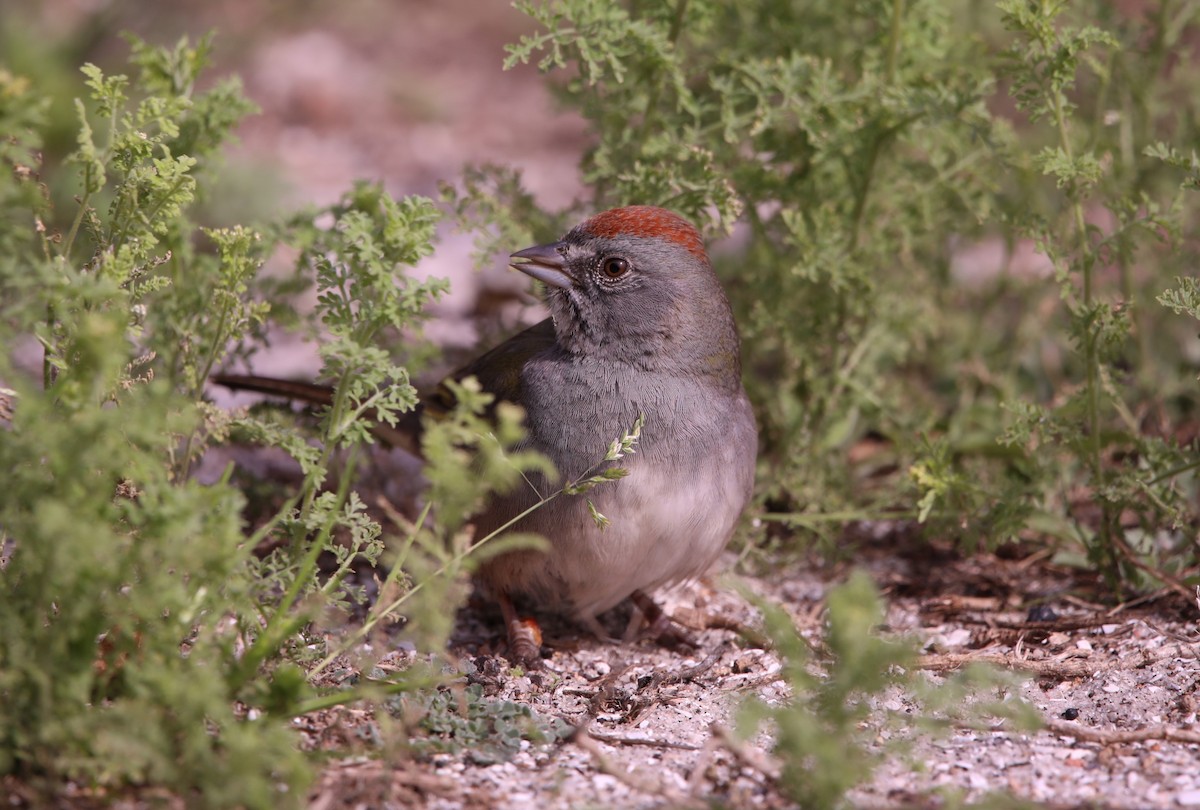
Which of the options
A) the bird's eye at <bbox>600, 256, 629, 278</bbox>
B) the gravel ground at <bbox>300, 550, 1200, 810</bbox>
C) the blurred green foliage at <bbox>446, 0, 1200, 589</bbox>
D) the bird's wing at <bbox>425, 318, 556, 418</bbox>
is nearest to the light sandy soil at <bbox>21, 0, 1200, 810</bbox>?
the gravel ground at <bbox>300, 550, 1200, 810</bbox>

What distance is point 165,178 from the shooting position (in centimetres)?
320

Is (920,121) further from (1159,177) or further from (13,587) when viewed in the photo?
(13,587)

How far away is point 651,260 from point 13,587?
228cm

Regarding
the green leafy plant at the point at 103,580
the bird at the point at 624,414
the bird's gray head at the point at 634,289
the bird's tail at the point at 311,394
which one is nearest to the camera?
the green leafy plant at the point at 103,580

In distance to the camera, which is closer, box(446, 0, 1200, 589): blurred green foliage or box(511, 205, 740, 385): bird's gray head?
box(446, 0, 1200, 589): blurred green foliage

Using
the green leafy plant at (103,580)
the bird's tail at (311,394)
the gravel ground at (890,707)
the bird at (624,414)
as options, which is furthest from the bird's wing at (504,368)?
the green leafy plant at (103,580)

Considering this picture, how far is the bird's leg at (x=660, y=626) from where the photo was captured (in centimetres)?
442

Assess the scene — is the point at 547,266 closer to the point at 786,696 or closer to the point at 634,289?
the point at 634,289

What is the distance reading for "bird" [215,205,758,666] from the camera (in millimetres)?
3861

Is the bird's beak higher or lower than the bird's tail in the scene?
higher

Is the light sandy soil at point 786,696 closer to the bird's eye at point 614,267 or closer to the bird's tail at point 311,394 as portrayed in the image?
the bird's tail at point 311,394

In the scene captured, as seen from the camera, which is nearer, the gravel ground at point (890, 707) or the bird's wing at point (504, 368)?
A: the gravel ground at point (890, 707)

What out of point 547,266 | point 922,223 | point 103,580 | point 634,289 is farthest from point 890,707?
point 103,580

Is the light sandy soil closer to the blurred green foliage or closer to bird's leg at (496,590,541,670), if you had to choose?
bird's leg at (496,590,541,670)
